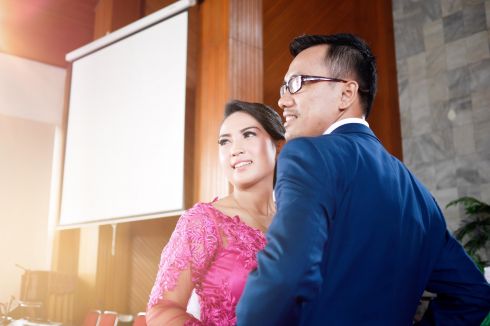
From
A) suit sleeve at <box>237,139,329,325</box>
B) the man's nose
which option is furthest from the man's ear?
suit sleeve at <box>237,139,329,325</box>

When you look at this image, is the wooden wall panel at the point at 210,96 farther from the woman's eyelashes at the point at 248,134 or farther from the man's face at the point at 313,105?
the man's face at the point at 313,105

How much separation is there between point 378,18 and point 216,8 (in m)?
3.55

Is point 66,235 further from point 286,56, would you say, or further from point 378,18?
point 378,18

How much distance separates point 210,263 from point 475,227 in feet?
15.9

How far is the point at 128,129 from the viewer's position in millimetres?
4426

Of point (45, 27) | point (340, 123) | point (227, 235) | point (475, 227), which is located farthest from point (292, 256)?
point (45, 27)

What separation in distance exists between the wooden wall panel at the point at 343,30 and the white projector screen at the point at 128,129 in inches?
81.3

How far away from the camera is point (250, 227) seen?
2.03m

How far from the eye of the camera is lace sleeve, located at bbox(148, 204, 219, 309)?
69.7 inches

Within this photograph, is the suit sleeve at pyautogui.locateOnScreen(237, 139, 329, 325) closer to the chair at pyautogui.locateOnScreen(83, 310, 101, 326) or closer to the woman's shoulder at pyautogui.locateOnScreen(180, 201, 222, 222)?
the woman's shoulder at pyautogui.locateOnScreen(180, 201, 222, 222)

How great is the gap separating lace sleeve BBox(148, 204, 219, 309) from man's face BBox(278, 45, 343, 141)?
75 cm

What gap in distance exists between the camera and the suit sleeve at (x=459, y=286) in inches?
48.4

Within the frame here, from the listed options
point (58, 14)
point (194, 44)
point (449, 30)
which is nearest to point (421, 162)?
point (449, 30)

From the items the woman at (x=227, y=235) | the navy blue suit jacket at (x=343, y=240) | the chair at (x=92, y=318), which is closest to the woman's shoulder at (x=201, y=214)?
the woman at (x=227, y=235)
